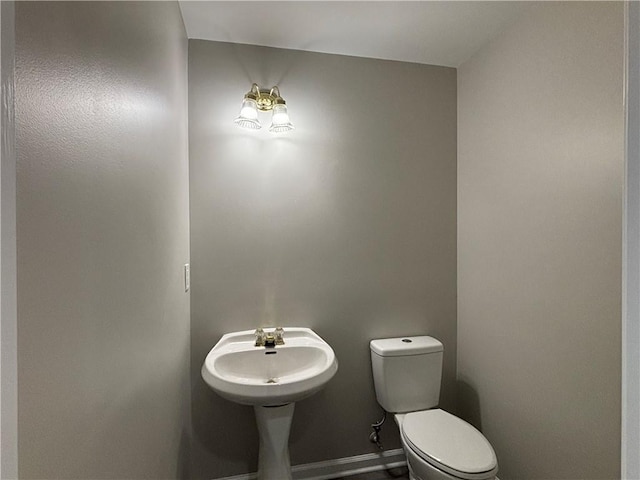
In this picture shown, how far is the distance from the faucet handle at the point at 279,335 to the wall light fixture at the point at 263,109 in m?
1.05

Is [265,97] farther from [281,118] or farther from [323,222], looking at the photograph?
[323,222]

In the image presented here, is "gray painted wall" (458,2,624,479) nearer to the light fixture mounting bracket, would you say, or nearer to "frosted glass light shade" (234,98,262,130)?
the light fixture mounting bracket

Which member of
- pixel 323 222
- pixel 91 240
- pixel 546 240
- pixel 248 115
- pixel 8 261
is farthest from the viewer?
pixel 323 222

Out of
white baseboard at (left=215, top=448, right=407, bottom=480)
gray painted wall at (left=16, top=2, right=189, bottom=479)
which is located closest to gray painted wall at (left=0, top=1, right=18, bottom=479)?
gray painted wall at (left=16, top=2, right=189, bottom=479)

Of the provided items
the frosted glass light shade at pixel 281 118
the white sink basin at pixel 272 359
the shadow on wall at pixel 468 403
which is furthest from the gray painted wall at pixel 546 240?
the frosted glass light shade at pixel 281 118

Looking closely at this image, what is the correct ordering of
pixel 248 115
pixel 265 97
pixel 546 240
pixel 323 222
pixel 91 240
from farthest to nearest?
1. pixel 323 222
2. pixel 265 97
3. pixel 248 115
4. pixel 546 240
5. pixel 91 240

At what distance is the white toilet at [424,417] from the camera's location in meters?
1.24

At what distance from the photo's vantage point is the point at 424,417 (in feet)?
5.09

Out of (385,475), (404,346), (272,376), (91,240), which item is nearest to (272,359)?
(272,376)

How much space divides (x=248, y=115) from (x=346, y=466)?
199cm

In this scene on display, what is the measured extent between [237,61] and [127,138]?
1167 millimetres

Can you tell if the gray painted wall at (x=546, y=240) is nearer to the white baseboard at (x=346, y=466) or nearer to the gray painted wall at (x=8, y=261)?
the white baseboard at (x=346, y=466)

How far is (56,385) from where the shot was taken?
45 centimetres

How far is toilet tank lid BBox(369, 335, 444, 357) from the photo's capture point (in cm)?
166
